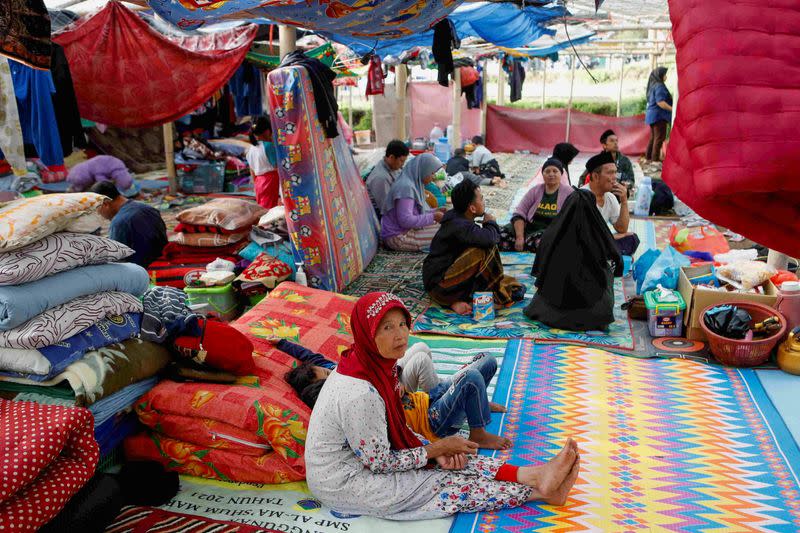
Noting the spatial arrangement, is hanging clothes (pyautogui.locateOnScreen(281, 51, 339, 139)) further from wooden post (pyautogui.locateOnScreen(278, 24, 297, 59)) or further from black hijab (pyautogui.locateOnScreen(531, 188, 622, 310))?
black hijab (pyautogui.locateOnScreen(531, 188, 622, 310))

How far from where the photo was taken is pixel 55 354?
246 centimetres

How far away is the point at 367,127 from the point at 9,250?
56.7 ft

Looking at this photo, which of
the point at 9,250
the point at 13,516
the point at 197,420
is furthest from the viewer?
the point at 197,420

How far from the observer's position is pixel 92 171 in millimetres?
8719

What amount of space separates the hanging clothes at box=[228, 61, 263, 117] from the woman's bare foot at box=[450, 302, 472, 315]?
6954 mm

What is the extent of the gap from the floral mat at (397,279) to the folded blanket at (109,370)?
220 centimetres

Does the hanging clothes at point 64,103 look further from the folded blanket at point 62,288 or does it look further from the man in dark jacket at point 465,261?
the man in dark jacket at point 465,261

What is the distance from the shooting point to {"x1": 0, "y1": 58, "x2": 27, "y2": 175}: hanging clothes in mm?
3248

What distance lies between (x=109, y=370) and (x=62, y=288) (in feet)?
1.24

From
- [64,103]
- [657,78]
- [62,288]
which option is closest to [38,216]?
[62,288]

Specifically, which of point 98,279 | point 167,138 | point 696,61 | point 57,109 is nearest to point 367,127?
point 167,138

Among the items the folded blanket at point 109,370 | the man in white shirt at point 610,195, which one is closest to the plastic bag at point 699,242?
the man in white shirt at point 610,195

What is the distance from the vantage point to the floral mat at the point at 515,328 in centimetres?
419

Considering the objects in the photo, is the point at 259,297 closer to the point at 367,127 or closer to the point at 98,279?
the point at 98,279
